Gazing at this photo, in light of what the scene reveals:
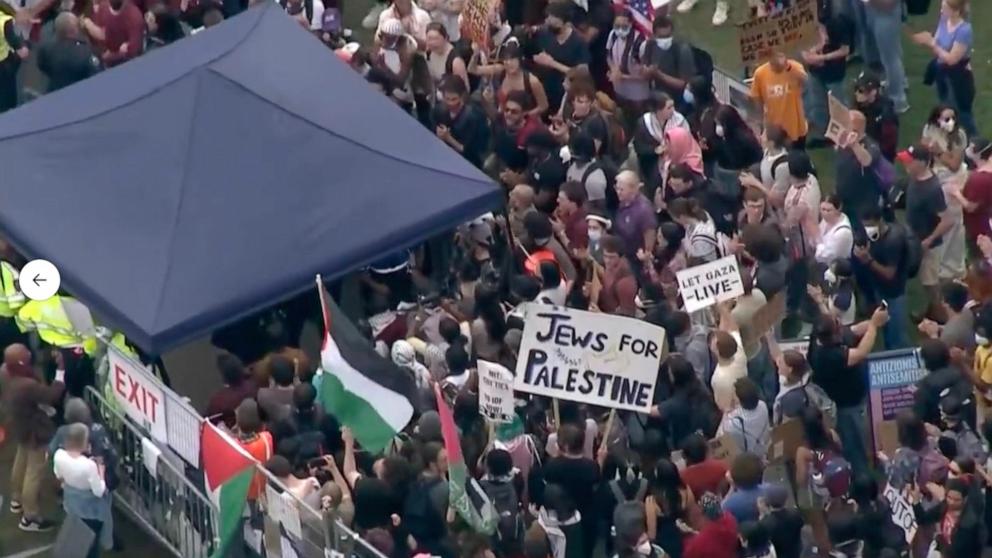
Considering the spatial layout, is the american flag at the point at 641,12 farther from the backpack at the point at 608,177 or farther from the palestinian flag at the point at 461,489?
the palestinian flag at the point at 461,489

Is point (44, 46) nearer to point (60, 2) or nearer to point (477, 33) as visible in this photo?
point (60, 2)

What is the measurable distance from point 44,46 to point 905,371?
8710 mm

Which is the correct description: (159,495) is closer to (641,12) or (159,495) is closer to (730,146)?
(730,146)

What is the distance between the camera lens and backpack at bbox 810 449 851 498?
47.4 ft

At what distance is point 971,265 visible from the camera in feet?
54.5

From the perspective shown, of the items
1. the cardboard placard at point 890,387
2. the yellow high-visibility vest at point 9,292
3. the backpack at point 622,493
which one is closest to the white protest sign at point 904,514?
the cardboard placard at point 890,387

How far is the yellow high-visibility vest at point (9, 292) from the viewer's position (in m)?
16.8

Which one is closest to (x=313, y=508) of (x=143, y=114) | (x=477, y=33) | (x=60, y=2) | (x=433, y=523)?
(x=433, y=523)

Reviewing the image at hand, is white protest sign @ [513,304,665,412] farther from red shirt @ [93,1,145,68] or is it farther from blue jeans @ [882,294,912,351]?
red shirt @ [93,1,145,68]

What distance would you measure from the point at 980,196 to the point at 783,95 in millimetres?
2242

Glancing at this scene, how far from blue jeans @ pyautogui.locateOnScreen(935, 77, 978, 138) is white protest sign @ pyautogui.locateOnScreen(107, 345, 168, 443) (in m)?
7.74

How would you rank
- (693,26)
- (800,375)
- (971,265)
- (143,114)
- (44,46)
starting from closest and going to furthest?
(800,375), (971,265), (143,114), (44,46), (693,26)

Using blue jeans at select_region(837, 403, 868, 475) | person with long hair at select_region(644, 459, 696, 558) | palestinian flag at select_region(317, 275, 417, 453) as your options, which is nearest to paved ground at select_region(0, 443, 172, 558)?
palestinian flag at select_region(317, 275, 417, 453)

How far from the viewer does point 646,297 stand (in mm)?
16281
